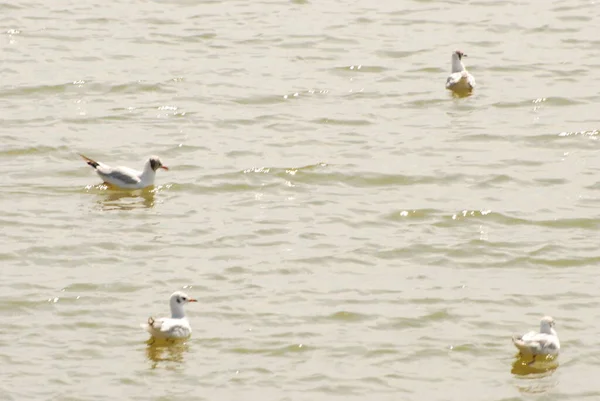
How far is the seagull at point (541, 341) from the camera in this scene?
1450cm

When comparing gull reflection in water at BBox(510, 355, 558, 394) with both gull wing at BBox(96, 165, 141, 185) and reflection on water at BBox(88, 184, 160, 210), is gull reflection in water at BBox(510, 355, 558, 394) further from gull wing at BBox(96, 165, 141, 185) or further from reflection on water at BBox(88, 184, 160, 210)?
gull wing at BBox(96, 165, 141, 185)

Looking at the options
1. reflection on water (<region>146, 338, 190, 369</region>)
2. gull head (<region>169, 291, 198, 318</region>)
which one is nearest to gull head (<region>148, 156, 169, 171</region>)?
gull head (<region>169, 291, 198, 318</region>)

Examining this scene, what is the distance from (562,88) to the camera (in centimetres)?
2428

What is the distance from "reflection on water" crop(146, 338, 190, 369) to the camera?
15055 mm

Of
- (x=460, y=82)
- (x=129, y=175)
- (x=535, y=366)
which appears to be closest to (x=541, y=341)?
(x=535, y=366)

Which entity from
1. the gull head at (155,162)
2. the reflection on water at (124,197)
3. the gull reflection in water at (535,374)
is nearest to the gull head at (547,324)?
the gull reflection in water at (535,374)

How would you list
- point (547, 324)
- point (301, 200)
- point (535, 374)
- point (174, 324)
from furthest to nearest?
point (301, 200), point (174, 324), point (547, 324), point (535, 374)

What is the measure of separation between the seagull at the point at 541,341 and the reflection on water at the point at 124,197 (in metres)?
6.66

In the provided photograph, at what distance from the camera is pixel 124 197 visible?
65.9ft

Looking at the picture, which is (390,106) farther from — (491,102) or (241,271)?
(241,271)

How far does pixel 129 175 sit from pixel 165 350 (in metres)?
5.15

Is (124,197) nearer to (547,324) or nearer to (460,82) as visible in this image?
(460,82)

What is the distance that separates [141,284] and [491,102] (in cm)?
874

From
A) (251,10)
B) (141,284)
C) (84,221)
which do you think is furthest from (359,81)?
(141,284)
